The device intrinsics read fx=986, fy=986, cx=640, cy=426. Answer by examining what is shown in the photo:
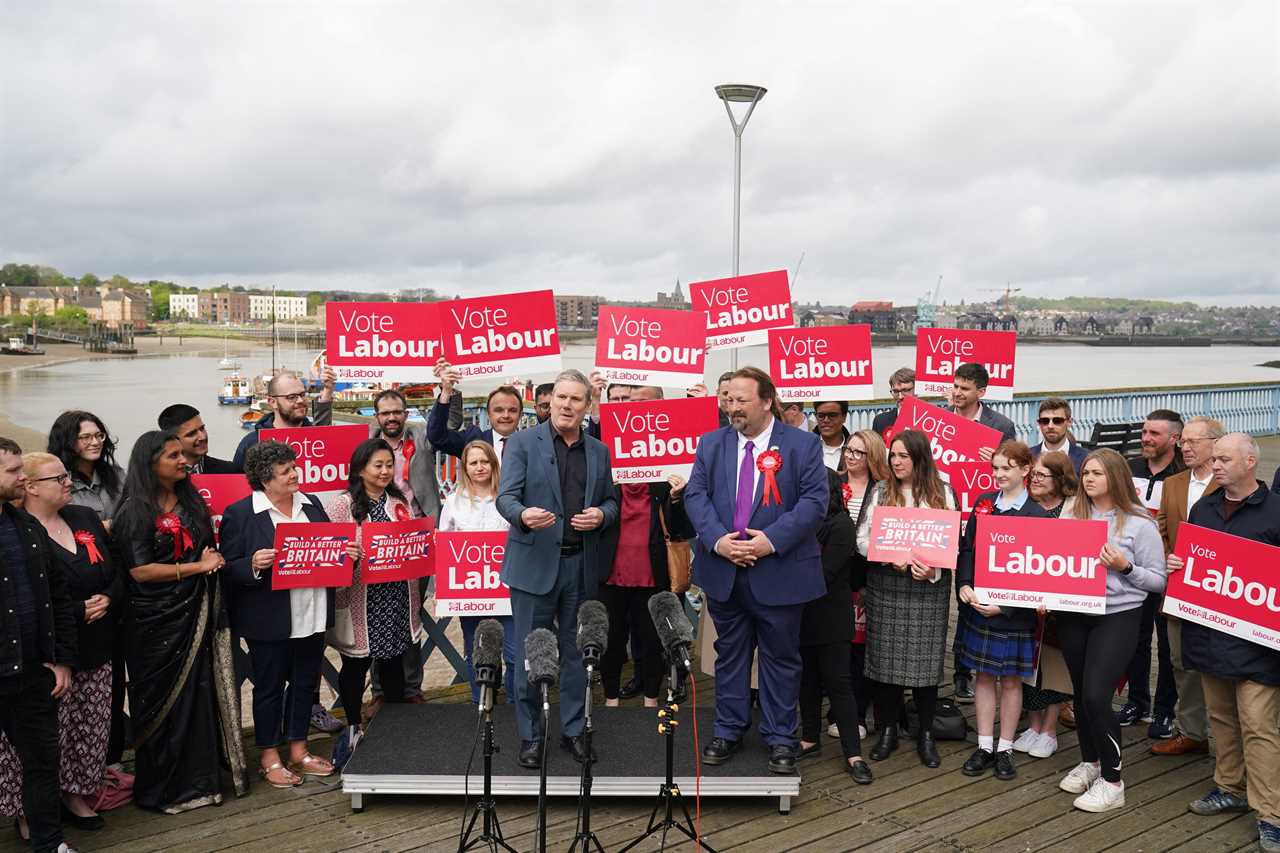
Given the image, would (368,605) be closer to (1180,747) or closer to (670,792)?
(670,792)

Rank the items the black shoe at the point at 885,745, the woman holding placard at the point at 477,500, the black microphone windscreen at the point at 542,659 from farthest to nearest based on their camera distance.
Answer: the woman holding placard at the point at 477,500 → the black shoe at the point at 885,745 → the black microphone windscreen at the point at 542,659

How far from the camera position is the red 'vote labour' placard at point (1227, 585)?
15.1 feet

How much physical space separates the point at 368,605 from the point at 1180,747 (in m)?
4.86

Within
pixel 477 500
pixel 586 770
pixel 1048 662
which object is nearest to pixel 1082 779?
pixel 1048 662

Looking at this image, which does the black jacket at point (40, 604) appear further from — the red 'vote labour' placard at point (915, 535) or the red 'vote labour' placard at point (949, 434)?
the red 'vote labour' placard at point (949, 434)

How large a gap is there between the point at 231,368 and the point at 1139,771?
126 meters

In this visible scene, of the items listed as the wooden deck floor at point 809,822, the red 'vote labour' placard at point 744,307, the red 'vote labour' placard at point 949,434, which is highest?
the red 'vote labour' placard at point 744,307

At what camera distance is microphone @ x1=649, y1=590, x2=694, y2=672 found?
162 inches

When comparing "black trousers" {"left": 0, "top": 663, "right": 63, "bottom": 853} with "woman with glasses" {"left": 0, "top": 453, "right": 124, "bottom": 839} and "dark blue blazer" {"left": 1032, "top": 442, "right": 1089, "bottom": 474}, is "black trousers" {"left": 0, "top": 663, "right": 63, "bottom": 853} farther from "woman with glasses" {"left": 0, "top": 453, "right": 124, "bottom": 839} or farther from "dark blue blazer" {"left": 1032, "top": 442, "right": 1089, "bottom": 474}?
"dark blue blazer" {"left": 1032, "top": 442, "right": 1089, "bottom": 474}

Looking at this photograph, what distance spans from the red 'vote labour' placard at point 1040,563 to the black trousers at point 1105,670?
164 mm

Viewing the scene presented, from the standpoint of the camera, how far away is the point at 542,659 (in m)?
3.96

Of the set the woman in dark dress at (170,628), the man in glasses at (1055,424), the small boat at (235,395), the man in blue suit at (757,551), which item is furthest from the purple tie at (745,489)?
the small boat at (235,395)

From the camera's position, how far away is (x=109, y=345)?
161250mm

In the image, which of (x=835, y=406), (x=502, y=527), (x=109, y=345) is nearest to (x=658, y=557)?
(x=502, y=527)
